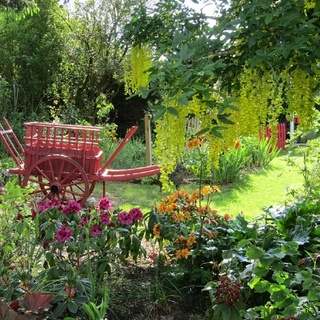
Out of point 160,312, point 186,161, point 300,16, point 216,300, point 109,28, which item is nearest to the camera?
point 300,16

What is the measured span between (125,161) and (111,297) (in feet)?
17.2

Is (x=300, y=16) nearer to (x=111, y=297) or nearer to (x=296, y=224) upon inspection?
(x=296, y=224)

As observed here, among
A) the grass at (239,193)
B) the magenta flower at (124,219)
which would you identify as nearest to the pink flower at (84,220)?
the magenta flower at (124,219)

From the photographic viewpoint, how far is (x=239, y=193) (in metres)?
6.61

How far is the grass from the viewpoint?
5.84 meters

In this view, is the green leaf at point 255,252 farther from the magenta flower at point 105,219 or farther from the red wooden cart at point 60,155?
the red wooden cart at point 60,155

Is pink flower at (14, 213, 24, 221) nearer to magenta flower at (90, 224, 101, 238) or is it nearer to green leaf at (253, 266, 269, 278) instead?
magenta flower at (90, 224, 101, 238)

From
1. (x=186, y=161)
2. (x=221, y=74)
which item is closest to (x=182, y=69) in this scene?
(x=221, y=74)

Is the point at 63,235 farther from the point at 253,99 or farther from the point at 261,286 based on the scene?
the point at 253,99

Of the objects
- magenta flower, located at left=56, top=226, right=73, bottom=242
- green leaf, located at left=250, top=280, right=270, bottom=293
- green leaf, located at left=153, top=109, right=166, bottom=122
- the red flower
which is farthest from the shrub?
green leaf, located at left=153, top=109, right=166, bottom=122

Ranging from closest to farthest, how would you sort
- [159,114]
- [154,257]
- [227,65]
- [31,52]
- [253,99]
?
[159,114] < [227,65] < [253,99] < [154,257] < [31,52]

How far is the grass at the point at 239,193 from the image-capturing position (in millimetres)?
5844

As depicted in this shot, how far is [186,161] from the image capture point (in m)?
7.21

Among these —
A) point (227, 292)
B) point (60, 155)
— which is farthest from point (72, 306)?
point (60, 155)
